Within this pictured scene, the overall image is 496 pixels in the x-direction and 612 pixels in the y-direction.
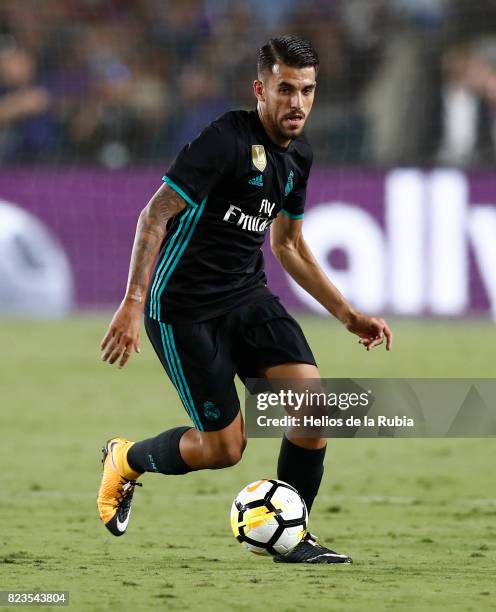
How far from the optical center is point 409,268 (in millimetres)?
13008

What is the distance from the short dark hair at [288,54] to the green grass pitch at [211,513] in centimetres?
189

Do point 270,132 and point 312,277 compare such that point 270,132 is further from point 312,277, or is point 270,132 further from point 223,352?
point 223,352

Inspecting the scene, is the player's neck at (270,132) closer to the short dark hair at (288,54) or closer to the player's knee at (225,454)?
the short dark hair at (288,54)

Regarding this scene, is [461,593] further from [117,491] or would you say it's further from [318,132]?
[318,132]

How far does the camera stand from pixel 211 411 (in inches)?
210

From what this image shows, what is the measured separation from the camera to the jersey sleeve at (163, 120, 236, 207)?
4.97 metres

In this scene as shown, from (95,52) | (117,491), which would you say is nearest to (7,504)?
(117,491)

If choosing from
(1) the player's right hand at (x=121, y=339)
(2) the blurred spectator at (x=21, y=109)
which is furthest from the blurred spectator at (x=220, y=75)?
(1) the player's right hand at (x=121, y=339)

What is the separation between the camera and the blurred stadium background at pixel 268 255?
26.9 ft

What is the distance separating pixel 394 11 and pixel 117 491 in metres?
10.2

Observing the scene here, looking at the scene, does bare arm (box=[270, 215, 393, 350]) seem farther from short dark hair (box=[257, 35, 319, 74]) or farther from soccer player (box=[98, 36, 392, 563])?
short dark hair (box=[257, 35, 319, 74])

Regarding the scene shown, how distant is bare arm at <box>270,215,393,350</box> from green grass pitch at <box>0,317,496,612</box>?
87 centimetres

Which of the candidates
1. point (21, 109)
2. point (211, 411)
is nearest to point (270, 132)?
point (211, 411)

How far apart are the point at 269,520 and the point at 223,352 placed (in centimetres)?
72
